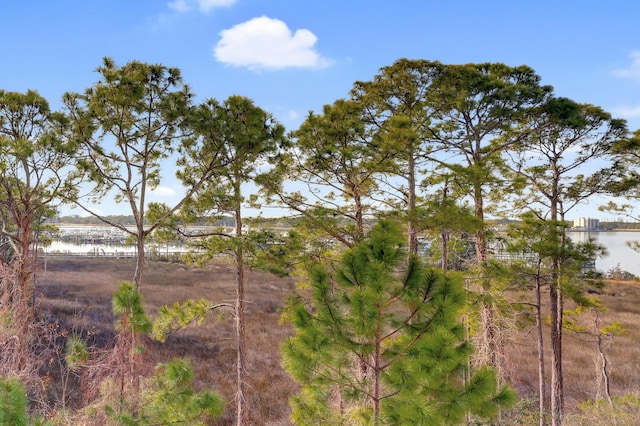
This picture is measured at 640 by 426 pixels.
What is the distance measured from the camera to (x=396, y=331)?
5047mm

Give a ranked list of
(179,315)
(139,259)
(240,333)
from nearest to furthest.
→ 1. (139,259)
2. (179,315)
3. (240,333)

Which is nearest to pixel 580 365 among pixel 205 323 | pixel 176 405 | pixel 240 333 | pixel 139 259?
pixel 240 333

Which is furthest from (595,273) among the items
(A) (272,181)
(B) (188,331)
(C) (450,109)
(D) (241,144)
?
(B) (188,331)

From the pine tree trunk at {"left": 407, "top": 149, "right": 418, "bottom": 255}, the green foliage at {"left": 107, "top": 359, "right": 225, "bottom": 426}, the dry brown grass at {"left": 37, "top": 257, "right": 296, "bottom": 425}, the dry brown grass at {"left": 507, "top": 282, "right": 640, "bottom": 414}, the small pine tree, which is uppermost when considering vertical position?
the pine tree trunk at {"left": 407, "top": 149, "right": 418, "bottom": 255}

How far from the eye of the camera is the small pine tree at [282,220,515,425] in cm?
460

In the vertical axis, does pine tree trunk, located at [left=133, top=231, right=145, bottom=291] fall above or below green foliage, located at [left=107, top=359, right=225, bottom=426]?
above

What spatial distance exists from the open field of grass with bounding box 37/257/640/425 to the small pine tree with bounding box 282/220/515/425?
158 inches

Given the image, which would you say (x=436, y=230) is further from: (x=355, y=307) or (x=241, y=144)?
(x=355, y=307)

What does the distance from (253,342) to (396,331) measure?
49.4 ft

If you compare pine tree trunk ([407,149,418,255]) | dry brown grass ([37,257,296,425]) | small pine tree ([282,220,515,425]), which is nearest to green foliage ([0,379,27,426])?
small pine tree ([282,220,515,425])

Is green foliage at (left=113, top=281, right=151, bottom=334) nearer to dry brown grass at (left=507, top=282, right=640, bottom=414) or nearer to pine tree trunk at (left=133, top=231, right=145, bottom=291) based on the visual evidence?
pine tree trunk at (left=133, top=231, right=145, bottom=291)

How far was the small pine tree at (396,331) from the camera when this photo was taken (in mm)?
4602

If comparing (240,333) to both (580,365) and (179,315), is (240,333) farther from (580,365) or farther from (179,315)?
(580,365)

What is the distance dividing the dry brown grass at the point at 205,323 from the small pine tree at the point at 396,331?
345cm
